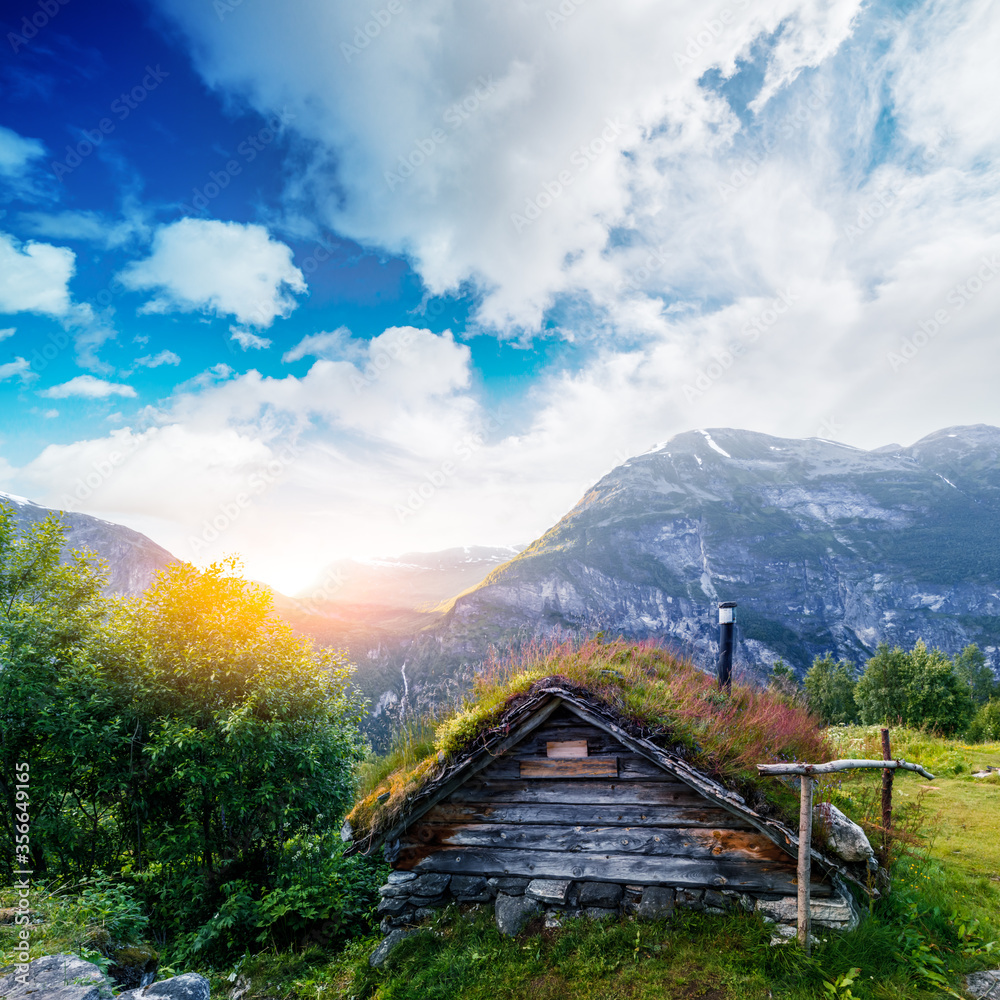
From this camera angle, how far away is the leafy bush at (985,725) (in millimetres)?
27969

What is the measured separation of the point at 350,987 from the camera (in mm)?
7266

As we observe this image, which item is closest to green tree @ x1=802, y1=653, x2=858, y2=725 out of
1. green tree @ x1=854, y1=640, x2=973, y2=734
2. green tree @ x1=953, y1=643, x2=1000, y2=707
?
green tree @ x1=854, y1=640, x2=973, y2=734

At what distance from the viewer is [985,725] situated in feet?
95.5

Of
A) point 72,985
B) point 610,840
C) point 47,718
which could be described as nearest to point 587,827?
point 610,840

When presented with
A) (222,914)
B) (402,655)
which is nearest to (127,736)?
(222,914)

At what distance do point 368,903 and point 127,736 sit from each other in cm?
675

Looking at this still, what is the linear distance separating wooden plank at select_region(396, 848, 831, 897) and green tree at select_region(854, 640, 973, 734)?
28.8m

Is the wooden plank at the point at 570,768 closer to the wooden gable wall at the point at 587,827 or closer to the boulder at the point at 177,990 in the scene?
the wooden gable wall at the point at 587,827

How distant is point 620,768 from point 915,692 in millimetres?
34792

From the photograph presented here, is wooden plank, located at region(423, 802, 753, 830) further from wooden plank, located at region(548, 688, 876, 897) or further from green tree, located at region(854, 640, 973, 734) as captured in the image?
green tree, located at region(854, 640, 973, 734)

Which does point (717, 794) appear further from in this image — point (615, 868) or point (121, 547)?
point (121, 547)

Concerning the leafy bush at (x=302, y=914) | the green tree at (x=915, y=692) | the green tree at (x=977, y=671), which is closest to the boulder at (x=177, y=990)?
the leafy bush at (x=302, y=914)

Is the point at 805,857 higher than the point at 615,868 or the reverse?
higher

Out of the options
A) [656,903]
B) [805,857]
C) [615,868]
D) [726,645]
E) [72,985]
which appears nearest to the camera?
[72,985]
